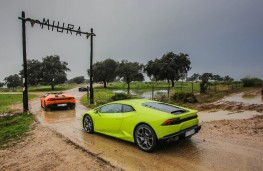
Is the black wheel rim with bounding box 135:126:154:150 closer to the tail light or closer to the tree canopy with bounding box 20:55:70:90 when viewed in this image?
the tail light

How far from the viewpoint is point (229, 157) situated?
17.6 feet

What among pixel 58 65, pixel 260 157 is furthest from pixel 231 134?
pixel 58 65

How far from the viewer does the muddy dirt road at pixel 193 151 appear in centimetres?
497

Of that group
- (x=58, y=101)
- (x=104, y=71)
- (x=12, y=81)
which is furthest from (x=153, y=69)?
(x=12, y=81)

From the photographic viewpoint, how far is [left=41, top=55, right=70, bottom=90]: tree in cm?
5167

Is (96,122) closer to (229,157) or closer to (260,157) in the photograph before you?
(229,157)

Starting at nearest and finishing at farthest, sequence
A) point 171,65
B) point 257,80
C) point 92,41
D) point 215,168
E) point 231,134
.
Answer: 1. point 215,168
2. point 231,134
3. point 92,41
4. point 257,80
5. point 171,65

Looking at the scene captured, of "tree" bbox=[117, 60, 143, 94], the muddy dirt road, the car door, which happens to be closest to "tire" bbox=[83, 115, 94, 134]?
the muddy dirt road

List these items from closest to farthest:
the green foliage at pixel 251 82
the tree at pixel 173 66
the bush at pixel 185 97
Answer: the bush at pixel 185 97 → the green foliage at pixel 251 82 → the tree at pixel 173 66

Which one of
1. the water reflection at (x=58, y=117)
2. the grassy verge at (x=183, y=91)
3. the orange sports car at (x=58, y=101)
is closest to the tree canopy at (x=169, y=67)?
the grassy verge at (x=183, y=91)

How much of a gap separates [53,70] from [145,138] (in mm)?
52181

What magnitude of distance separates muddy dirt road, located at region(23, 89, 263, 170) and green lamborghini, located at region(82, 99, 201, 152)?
1.17 ft

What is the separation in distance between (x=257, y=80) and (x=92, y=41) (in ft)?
125

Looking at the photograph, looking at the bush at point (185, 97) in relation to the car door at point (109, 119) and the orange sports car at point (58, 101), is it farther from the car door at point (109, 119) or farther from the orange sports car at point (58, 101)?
the car door at point (109, 119)
